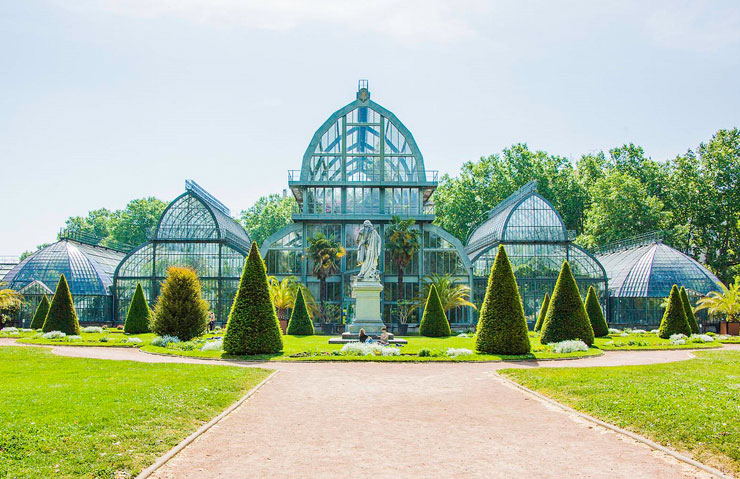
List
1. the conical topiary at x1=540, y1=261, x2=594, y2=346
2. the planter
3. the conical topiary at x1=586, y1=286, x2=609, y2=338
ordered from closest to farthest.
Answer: the conical topiary at x1=540, y1=261, x2=594, y2=346
the conical topiary at x1=586, y1=286, x2=609, y2=338
the planter

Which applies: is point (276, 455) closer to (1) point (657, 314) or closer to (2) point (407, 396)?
(2) point (407, 396)

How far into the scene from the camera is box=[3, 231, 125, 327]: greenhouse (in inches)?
2044

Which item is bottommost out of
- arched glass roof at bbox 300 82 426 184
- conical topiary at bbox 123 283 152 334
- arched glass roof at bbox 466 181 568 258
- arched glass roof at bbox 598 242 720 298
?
conical topiary at bbox 123 283 152 334

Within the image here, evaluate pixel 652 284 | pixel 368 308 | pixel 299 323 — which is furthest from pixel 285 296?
pixel 652 284

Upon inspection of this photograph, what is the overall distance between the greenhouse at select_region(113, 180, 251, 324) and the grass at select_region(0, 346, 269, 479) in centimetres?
3225

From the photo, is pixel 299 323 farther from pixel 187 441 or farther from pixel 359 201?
pixel 187 441

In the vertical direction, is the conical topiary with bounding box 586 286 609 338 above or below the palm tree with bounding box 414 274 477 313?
below

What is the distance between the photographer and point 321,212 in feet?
174

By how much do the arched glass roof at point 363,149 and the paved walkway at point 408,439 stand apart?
37.5 metres

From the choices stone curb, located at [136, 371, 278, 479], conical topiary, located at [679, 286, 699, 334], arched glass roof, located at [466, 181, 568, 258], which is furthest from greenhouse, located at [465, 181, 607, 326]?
stone curb, located at [136, 371, 278, 479]

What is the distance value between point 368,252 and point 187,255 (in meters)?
24.4

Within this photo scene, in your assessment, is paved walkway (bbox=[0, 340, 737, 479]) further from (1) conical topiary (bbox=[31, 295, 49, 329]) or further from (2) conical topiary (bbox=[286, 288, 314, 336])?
(1) conical topiary (bbox=[31, 295, 49, 329])

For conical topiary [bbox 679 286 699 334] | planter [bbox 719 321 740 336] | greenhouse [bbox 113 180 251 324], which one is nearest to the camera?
conical topiary [bbox 679 286 699 334]

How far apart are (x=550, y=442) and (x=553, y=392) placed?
513 cm
